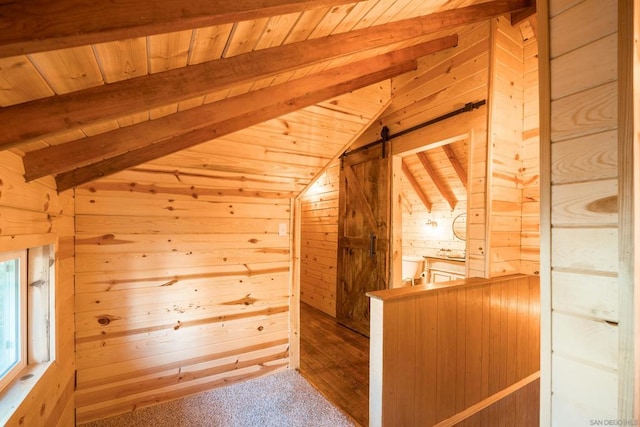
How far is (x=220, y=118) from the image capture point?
1.46 meters

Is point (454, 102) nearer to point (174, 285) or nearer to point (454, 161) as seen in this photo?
point (454, 161)

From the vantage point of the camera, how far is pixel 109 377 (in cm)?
198

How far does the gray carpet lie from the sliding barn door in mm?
1432

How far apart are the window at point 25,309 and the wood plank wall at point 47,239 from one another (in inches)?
2.1

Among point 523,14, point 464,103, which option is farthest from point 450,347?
point 523,14

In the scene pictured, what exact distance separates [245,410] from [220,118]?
6.77 ft

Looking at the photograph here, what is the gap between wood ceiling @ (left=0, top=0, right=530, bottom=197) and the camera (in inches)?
24.6

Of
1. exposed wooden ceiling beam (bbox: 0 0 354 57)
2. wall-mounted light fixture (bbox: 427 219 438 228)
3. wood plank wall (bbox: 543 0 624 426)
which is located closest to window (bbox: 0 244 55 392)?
exposed wooden ceiling beam (bbox: 0 0 354 57)

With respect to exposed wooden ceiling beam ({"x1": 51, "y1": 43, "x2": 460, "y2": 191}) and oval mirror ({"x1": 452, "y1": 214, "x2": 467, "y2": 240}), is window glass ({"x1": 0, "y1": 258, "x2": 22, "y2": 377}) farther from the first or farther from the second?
oval mirror ({"x1": 452, "y1": 214, "x2": 467, "y2": 240})

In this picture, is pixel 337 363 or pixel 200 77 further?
pixel 337 363

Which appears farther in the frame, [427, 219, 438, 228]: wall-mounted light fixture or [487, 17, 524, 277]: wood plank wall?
[427, 219, 438, 228]: wall-mounted light fixture

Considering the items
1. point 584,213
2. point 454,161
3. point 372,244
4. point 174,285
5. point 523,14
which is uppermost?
point 523,14

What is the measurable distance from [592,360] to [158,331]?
2.44 meters

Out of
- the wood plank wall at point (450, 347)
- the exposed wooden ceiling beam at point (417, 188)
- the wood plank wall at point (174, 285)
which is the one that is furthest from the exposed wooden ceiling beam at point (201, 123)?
the exposed wooden ceiling beam at point (417, 188)
